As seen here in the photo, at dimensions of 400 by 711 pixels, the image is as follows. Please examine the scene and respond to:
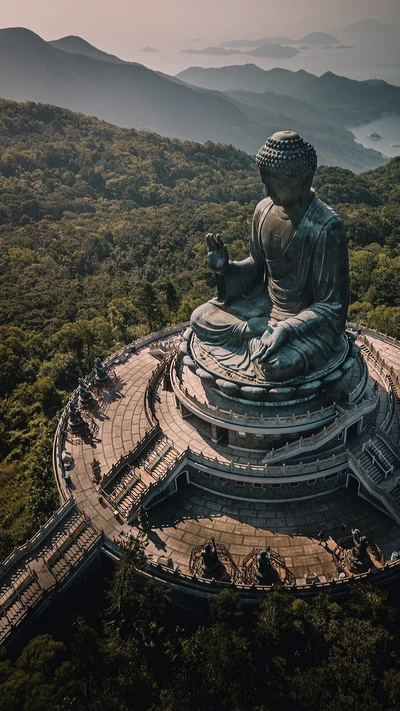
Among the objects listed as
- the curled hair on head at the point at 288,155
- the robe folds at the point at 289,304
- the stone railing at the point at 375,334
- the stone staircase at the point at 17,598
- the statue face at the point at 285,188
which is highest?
the curled hair on head at the point at 288,155

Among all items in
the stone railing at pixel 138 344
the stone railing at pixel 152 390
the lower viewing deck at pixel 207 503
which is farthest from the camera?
the stone railing at pixel 138 344

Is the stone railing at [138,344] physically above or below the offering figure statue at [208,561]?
above

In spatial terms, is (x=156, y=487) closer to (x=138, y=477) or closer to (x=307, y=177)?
(x=138, y=477)

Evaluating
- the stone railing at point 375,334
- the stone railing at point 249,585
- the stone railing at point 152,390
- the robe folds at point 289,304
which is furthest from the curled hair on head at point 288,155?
the stone railing at point 249,585

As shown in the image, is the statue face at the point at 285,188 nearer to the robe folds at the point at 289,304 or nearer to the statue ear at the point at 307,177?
the statue ear at the point at 307,177

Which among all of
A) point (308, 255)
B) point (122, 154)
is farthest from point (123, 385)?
point (122, 154)

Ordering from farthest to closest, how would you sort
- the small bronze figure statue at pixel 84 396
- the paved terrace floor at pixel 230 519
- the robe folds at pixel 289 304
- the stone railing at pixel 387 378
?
the small bronze figure statue at pixel 84 396 → the stone railing at pixel 387 378 → the robe folds at pixel 289 304 → the paved terrace floor at pixel 230 519

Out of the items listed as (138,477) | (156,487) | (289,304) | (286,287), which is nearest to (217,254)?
(286,287)

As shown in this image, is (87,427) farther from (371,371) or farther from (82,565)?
(371,371)
